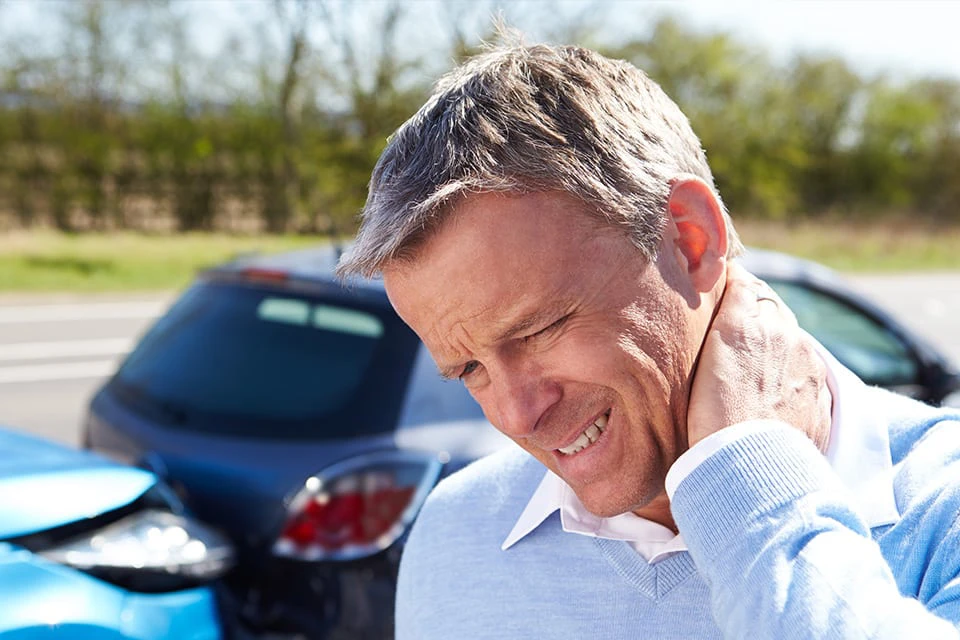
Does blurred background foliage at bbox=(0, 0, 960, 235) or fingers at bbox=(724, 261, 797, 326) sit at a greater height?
fingers at bbox=(724, 261, 797, 326)

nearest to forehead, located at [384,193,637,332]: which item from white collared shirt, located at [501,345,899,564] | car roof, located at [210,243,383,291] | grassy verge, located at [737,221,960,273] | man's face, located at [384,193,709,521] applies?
man's face, located at [384,193,709,521]

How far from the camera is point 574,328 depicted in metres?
1.22

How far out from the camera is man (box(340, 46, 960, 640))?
1.12 m

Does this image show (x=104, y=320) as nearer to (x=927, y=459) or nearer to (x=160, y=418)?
(x=160, y=418)

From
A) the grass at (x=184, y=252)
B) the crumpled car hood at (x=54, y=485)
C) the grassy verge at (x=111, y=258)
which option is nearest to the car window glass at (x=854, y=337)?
the crumpled car hood at (x=54, y=485)

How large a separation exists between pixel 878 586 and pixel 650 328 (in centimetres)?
40

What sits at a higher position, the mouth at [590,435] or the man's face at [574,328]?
the man's face at [574,328]

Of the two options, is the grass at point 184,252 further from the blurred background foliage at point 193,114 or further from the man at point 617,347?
the man at point 617,347

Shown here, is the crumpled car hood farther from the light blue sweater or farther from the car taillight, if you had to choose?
the light blue sweater

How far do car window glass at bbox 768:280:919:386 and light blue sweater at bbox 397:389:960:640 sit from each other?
2.84m

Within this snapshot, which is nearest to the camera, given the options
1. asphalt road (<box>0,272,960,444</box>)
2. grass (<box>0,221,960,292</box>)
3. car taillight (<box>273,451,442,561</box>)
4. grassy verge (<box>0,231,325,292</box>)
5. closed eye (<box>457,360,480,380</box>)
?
closed eye (<box>457,360,480,380</box>)

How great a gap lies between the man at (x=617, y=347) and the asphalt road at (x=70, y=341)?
21.2ft

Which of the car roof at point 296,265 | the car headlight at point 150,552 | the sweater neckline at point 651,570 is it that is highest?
the sweater neckline at point 651,570

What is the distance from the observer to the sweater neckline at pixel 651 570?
4.05ft
